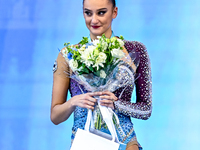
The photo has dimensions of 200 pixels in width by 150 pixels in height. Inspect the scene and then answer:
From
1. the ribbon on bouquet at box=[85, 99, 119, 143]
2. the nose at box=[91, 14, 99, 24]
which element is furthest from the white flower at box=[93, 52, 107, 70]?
the nose at box=[91, 14, 99, 24]

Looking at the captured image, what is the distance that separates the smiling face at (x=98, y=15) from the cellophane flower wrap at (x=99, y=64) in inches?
8.4

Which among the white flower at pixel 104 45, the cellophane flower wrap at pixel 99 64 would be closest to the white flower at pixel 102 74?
the cellophane flower wrap at pixel 99 64

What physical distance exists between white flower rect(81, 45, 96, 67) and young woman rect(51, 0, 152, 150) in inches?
9.4

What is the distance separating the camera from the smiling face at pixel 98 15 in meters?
2.14

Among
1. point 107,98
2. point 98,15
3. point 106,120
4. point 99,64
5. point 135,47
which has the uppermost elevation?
point 98,15

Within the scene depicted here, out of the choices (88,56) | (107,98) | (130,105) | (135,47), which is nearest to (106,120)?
(107,98)

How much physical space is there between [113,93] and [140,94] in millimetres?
156

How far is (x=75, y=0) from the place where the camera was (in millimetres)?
3420

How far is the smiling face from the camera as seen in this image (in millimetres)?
2137

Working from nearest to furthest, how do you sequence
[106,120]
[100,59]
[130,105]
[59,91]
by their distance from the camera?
[100,59] → [106,120] → [130,105] → [59,91]

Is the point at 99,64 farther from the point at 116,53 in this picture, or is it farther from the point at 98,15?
the point at 98,15

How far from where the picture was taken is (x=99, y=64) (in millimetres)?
1805
